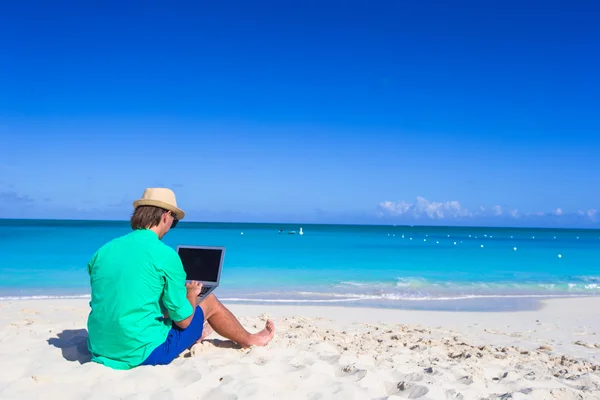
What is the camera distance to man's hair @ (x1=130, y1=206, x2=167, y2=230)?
3766 mm

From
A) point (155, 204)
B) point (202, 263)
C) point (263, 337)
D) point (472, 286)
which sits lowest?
point (472, 286)

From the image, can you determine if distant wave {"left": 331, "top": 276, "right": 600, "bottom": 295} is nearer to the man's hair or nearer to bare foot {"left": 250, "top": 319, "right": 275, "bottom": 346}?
bare foot {"left": 250, "top": 319, "right": 275, "bottom": 346}

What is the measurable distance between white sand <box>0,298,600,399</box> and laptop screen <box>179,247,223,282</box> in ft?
2.44

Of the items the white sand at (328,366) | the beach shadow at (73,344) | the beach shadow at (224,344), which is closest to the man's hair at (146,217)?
the white sand at (328,366)

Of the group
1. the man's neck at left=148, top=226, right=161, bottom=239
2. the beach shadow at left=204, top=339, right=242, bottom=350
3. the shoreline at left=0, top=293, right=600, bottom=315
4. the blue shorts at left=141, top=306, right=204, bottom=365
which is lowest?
the shoreline at left=0, top=293, right=600, bottom=315

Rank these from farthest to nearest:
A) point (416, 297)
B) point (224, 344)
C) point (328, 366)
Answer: point (416, 297) < point (224, 344) < point (328, 366)

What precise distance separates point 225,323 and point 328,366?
3.52ft

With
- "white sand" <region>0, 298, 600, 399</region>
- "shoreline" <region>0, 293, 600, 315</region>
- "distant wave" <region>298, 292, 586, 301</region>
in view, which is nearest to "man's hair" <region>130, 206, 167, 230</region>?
"white sand" <region>0, 298, 600, 399</region>

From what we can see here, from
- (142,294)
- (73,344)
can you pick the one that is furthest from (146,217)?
(73,344)

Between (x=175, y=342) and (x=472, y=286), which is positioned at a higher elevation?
(x=175, y=342)

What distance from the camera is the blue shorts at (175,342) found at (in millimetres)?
3955

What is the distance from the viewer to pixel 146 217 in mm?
3770

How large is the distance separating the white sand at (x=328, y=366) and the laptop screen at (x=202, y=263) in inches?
29.3

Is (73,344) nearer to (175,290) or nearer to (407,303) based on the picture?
(175,290)
